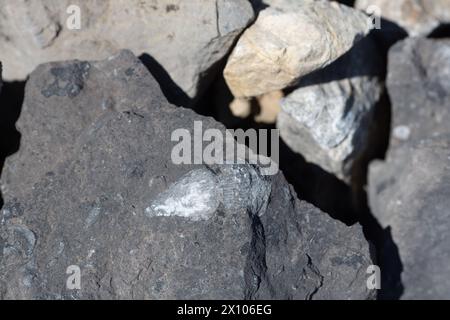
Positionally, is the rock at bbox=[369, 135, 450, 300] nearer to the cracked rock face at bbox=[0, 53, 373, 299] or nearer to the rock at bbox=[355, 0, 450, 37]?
the cracked rock face at bbox=[0, 53, 373, 299]

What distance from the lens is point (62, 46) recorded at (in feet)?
8.41

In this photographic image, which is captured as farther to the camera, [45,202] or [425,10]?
[425,10]

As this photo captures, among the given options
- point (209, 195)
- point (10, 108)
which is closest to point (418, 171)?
point (209, 195)

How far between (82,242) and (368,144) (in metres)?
1.54

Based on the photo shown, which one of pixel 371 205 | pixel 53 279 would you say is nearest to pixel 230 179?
pixel 53 279

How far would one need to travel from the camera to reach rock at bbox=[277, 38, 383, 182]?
267 centimetres

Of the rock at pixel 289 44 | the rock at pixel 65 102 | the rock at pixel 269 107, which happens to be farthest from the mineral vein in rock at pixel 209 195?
the rock at pixel 269 107

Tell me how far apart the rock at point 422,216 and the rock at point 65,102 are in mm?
1078

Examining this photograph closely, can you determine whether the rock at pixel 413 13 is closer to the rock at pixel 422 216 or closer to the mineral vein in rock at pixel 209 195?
the rock at pixel 422 216

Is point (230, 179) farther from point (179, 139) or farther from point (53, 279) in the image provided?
point (53, 279)

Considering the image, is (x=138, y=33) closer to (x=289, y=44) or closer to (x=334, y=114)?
(x=289, y=44)

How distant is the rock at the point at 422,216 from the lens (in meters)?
2.43

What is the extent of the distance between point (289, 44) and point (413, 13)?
2.97ft

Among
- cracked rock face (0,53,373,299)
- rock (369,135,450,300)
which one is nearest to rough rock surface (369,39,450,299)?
rock (369,135,450,300)
